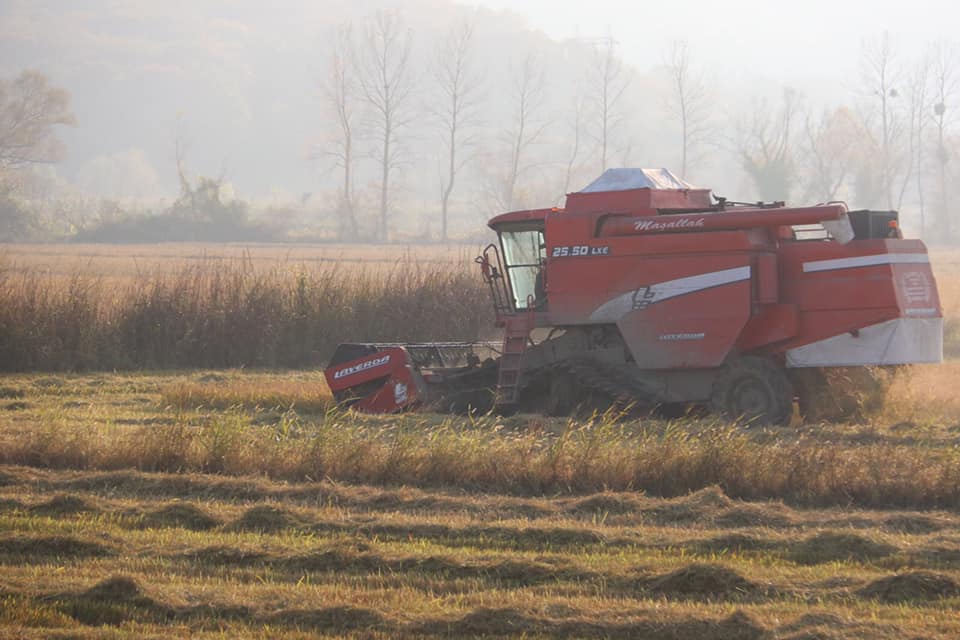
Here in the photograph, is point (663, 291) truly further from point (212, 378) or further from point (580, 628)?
point (212, 378)

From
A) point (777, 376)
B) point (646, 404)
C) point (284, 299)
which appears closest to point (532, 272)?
point (646, 404)

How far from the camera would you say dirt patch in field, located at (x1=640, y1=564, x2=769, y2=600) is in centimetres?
715

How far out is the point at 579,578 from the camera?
756 centimetres

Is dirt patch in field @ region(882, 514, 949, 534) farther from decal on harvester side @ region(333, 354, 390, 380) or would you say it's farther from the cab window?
decal on harvester side @ region(333, 354, 390, 380)

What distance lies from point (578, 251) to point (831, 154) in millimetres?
78527

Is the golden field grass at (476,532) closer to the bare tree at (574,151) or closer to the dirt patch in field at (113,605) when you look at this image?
the dirt patch in field at (113,605)

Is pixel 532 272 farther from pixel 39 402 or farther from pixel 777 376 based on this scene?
pixel 39 402

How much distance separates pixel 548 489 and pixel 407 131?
536 feet

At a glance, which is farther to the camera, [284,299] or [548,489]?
[284,299]

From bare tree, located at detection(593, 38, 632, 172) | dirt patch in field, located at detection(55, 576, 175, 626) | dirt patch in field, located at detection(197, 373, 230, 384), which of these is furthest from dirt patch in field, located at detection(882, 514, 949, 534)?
bare tree, located at detection(593, 38, 632, 172)

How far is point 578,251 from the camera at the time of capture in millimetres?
15242


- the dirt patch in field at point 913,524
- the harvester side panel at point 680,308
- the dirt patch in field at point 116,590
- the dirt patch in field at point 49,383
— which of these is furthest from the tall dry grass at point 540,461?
the dirt patch in field at point 49,383

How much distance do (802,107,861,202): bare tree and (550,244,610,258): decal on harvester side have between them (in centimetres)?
7053

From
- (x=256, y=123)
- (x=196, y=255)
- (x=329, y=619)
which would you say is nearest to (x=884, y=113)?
(x=196, y=255)
